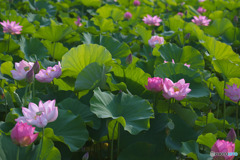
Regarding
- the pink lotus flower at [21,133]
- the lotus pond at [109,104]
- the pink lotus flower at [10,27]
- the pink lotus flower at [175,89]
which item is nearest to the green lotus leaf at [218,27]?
the lotus pond at [109,104]

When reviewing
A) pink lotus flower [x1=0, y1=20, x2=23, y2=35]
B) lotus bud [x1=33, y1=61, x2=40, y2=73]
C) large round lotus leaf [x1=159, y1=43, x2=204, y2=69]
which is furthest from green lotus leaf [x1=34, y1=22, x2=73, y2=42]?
lotus bud [x1=33, y1=61, x2=40, y2=73]

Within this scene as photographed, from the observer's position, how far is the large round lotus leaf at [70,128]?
1.13m

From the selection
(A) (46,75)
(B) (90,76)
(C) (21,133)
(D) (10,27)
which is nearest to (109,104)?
(B) (90,76)

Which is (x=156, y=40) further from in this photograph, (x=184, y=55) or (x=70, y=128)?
(x=70, y=128)

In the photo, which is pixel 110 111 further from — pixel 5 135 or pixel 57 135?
pixel 5 135

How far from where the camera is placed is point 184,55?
174 cm

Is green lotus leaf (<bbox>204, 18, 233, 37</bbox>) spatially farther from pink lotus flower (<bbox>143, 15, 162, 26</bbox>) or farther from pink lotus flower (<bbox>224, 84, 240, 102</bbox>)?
pink lotus flower (<bbox>224, 84, 240, 102</bbox>)

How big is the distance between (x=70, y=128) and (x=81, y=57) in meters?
0.40

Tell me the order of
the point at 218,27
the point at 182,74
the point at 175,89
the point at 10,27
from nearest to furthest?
the point at 175,89 → the point at 182,74 → the point at 10,27 → the point at 218,27

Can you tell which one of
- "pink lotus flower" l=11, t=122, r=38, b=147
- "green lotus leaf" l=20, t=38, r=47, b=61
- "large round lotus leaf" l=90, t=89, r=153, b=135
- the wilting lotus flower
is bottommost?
the wilting lotus flower

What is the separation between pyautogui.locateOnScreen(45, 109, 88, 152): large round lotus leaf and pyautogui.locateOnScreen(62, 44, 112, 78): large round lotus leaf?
0.32m

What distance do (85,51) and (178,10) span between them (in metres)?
2.69

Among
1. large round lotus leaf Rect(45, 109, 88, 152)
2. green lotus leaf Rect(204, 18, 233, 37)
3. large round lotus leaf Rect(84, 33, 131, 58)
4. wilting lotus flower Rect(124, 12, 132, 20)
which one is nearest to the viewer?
large round lotus leaf Rect(45, 109, 88, 152)

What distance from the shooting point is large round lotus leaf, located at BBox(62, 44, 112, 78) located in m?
1.45
